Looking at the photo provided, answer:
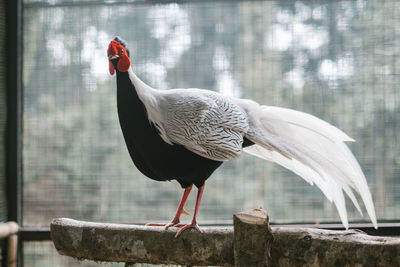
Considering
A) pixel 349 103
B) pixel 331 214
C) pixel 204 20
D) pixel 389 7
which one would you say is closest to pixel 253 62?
pixel 204 20

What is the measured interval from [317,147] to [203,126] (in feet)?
1.29

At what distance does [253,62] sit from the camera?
181 centimetres

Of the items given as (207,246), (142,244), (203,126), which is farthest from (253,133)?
(142,244)

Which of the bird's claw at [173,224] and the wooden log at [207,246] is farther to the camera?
the bird's claw at [173,224]

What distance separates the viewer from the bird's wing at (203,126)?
3.52 ft

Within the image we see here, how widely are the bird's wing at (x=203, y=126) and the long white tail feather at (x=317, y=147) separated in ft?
0.30

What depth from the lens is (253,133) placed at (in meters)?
1.17

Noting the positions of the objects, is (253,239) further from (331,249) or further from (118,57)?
(118,57)

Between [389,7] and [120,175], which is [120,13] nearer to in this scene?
[120,175]

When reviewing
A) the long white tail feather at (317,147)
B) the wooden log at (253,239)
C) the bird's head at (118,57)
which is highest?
the bird's head at (118,57)

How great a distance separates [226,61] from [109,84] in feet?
1.91

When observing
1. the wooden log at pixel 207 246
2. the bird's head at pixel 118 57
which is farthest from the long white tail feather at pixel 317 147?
the bird's head at pixel 118 57

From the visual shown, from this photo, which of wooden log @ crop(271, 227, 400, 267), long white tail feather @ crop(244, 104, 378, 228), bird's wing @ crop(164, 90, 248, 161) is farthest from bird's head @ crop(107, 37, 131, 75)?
wooden log @ crop(271, 227, 400, 267)

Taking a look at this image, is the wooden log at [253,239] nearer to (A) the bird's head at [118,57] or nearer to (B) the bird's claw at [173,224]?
(B) the bird's claw at [173,224]
